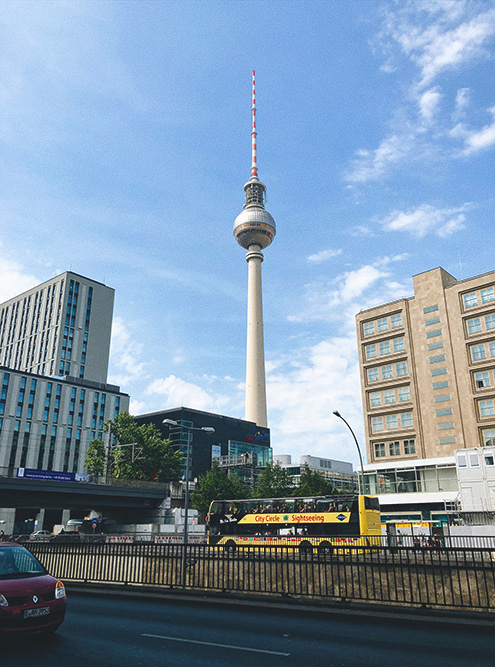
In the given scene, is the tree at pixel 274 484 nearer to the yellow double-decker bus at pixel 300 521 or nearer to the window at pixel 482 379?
the window at pixel 482 379

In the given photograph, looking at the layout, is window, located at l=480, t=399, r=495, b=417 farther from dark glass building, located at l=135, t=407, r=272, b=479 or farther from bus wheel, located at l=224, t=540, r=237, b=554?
dark glass building, located at l=135, t=407, r=272, b=479

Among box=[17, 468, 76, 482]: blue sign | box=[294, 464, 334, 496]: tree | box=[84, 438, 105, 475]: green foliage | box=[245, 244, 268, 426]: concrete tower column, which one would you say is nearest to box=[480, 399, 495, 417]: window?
box=[294, 464, 334, 496]: tree

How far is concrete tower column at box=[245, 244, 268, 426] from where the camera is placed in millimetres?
118250

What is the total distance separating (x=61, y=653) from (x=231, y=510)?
1084 inches

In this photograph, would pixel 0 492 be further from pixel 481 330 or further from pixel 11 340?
pixel 11 340

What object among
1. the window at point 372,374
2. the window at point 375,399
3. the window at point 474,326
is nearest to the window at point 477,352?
the window at point 474,326

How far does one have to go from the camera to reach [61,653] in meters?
8.48

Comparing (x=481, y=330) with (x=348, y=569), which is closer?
(x=348, y=569)

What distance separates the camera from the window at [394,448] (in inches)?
2249

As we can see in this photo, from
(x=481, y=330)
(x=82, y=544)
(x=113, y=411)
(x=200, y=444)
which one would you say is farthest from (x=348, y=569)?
(x=113, y=411)

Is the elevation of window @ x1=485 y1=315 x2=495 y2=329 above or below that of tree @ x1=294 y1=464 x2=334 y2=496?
above

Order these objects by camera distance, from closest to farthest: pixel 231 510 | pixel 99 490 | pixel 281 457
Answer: pixel 231 510 → pixel 99 490 → pixel 281 457

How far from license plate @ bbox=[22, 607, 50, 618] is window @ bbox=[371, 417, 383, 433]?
176 ft

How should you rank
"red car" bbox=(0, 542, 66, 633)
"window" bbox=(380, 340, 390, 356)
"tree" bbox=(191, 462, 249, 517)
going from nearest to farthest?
"red car" bbox=(0, 542, 66, 633) < "window" bbox=(380, 340, 390, 356) < "tree" bbox=(191, 462, 249, 517)
